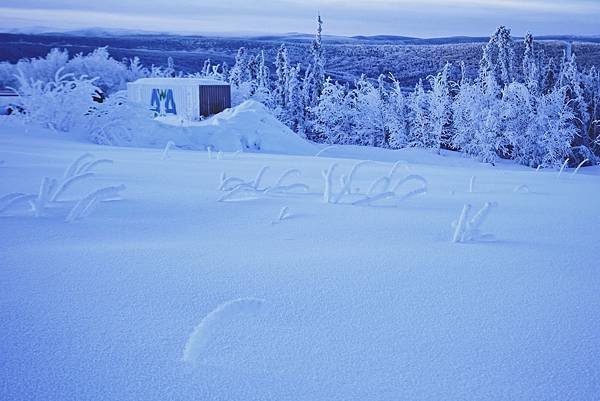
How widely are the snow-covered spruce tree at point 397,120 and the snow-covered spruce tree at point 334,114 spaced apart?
2132 millimetres

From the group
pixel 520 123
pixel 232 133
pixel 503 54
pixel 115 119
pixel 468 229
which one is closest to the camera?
pixel 468 229

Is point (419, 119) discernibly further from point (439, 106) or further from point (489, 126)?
point (489, 126)

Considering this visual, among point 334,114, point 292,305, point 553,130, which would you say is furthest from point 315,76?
point 292,305

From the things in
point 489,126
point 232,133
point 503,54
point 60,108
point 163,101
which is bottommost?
point 489,126

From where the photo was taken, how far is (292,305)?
3.91ft

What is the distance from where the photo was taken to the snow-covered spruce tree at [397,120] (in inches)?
1069

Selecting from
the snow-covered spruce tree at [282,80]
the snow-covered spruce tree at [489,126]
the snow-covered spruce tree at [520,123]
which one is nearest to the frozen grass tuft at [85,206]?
the snow-covered spruce tree at [489,126]

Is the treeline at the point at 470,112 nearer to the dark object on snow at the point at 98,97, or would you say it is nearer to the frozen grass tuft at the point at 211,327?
the dark object on snow at the point at 98,97

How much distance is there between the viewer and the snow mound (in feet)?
38.0

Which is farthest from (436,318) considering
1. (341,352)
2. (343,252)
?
(343,252)

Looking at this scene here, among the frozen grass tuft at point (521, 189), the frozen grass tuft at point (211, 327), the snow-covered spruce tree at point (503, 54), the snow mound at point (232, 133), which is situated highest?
the snow-covered spruce tree at point (503, 54)

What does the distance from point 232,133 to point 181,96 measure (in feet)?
16.5

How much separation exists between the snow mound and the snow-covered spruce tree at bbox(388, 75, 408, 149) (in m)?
13.7

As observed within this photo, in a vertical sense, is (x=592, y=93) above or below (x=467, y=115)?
above
